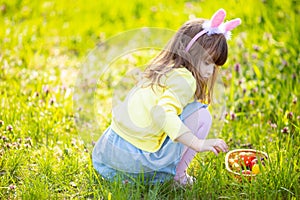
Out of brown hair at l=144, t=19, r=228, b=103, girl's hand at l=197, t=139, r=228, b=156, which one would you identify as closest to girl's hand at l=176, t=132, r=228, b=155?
girl's hand at l=197, t=139, r=228, b=156

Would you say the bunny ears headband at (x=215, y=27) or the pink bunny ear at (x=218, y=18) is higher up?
the pink bunny ear at (x=218, y=18)

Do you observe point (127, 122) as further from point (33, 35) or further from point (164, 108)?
point (33, 35)

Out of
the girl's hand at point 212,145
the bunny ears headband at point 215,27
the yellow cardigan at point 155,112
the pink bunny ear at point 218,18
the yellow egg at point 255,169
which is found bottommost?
the yellow egg at point 255,169

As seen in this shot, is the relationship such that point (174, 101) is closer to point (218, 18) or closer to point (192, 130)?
point (192, 130)

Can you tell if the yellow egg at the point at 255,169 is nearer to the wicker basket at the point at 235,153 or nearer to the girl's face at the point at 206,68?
the wicker basket at the point at 235,153

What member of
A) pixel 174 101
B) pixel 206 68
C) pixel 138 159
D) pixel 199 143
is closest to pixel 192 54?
pixel 206 68

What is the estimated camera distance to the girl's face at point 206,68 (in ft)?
7.25

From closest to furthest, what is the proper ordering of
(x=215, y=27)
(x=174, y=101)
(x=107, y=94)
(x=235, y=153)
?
(x=174, y=101) → (x=215, y=27) → (x=235, y=153) → (x=107, y=94)

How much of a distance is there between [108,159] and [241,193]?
1.97ft

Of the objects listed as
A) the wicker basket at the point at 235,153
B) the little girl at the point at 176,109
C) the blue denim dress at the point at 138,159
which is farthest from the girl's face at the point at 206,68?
the wicker basket at the point at 235,153

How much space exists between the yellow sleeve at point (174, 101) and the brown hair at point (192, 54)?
0.06 metres

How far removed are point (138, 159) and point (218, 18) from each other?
693 mm

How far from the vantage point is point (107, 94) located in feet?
11.0

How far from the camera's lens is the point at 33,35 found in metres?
3.87
